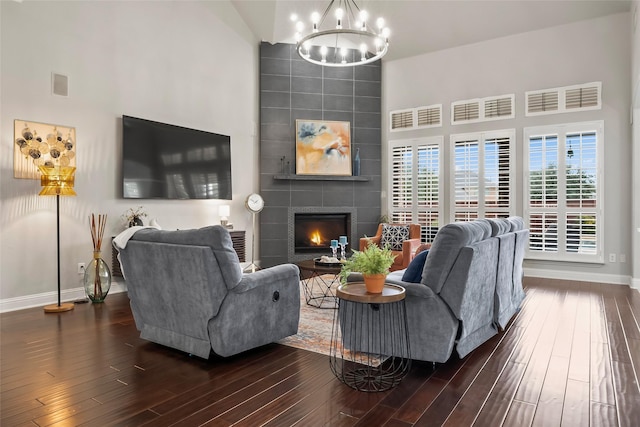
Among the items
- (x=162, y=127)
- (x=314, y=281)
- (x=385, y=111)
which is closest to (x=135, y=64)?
(x=162, y=127)

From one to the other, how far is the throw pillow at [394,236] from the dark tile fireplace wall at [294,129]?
3.99 ft

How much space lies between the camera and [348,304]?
3.31m

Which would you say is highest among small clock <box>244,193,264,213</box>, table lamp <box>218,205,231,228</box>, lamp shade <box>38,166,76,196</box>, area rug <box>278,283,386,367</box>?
lamp shade <box>38,166,76,196</box>

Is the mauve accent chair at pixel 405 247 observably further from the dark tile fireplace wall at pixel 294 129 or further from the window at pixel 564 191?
the window at pixel 564 191

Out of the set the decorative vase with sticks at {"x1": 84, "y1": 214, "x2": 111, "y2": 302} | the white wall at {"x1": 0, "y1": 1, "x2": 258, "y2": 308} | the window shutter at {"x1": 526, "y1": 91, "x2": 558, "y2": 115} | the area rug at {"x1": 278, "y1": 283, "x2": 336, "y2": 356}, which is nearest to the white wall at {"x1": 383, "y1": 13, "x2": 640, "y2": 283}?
the window shutter at {"x1": 526, "y1": 91, "x2": 558, "y2": 115}

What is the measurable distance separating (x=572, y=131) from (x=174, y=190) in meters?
6.30

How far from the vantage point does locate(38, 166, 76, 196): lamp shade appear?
4.77 m

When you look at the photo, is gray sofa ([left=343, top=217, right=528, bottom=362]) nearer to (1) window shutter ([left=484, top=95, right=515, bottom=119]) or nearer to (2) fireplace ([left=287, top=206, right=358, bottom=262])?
(1) window shutter ([left=484, top=95, right=515, bottom=119])

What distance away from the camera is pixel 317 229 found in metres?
8.38

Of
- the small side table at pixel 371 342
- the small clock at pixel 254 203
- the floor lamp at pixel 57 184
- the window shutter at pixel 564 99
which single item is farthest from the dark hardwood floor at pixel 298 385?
the window shutter at pixel 564 99

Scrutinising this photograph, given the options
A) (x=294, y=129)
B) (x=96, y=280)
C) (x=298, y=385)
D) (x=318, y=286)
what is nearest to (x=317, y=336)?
(x=298, y=385)

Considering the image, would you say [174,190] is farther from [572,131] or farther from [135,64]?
[572,131]

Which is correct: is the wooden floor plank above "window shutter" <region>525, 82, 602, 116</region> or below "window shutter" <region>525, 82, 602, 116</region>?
below

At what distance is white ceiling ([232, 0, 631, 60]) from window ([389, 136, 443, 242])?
1.79 meters
